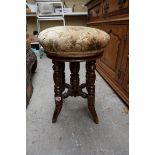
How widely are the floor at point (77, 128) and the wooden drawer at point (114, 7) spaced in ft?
2.12

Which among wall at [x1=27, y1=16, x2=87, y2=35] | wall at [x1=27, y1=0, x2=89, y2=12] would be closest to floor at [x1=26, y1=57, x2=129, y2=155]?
wall at [x1=27, y1=0, x2=89, y2=12]

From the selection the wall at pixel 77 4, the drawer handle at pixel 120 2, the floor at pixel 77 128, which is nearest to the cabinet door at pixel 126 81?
the floor at pixel 77 128

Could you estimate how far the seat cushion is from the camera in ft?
2.90

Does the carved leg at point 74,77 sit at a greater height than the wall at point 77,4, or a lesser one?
lesser

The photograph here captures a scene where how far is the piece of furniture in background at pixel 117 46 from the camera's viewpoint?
1360 mm

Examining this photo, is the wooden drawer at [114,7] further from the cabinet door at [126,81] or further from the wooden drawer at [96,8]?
the cabinet door at [126,81]

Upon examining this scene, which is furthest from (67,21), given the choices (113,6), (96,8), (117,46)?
(117,46)

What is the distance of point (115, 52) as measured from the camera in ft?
5.37

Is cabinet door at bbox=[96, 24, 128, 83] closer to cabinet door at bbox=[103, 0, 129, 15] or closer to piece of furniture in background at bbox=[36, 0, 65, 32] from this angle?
cabinet door at bbox=[103, 0, 129, 15]

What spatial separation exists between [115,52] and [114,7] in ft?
1.17
